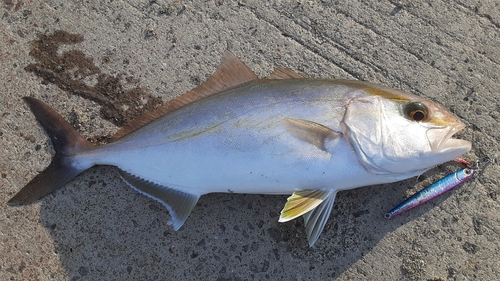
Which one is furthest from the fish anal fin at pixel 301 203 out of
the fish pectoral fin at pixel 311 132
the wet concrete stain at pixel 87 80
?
the wet concrete stain at pixel 87 80

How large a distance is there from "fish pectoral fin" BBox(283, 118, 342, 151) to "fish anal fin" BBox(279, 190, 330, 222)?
10.5 inches

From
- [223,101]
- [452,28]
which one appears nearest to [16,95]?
[223,101]


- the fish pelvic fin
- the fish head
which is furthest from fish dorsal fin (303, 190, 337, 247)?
the fish head

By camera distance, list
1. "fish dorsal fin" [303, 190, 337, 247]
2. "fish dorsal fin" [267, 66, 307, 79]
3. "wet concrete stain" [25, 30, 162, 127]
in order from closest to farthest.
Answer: "fish dorsal fin" [303, 190, 337, 247]
"fish dorsal fin" [267, 66, 307, 79]
"wet concrete stain" [25, 30, 162, 127]

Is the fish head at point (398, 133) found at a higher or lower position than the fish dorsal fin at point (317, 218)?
higher

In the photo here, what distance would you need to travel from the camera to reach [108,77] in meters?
2.65

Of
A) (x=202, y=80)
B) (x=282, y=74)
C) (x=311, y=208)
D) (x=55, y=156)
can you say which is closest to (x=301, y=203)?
(x=311, y=208)

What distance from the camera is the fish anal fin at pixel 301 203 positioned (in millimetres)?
2125

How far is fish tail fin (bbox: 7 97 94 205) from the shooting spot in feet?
7.80

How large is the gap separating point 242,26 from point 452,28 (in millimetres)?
1441

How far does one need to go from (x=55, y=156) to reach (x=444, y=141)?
2.24 metres

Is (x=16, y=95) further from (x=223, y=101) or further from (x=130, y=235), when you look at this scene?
(x=223, y=101)

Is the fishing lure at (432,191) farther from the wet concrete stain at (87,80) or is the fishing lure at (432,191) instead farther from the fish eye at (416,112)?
the wet concrete stain at (87,80)

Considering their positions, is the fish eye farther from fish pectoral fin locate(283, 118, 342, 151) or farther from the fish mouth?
fish pectoral fin locate(283, 118, 342, 151)
